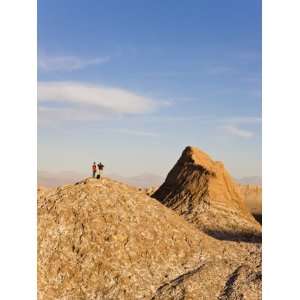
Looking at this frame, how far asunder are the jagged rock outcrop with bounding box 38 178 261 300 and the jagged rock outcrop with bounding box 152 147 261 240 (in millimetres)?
5507

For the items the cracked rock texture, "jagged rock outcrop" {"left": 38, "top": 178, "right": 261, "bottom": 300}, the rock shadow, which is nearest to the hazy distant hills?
"jagged rock outcrop" {"left": 38, "top": 178, "right": 261, "bottom": 300}

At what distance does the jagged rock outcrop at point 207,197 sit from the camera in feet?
72.8

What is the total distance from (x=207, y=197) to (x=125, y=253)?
1083 centimetres

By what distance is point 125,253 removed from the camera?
46.8 ft

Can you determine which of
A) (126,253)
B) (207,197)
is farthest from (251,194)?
(126,253)

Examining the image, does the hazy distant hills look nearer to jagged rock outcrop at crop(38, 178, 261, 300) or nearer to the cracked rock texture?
jagged rock outcrop at crop(38, 178, 261, 300)

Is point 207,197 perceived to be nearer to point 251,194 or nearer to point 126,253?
point 126,253

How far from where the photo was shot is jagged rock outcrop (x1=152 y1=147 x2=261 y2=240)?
22188 mm

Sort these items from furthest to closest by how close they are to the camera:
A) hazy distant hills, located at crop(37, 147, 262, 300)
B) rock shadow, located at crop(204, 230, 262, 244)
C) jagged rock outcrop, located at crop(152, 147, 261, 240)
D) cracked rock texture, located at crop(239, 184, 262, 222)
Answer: cracked rock texture, located at crop(239, 184, 262, 222)
jagged rock outcrop, located at crop(152, 147, 261, 240)
rock shadow, located at crop(204, 230, 262, 244)
hazy distant hills, located at crop(37, 147, 262, 300)

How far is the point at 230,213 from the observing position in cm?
2408

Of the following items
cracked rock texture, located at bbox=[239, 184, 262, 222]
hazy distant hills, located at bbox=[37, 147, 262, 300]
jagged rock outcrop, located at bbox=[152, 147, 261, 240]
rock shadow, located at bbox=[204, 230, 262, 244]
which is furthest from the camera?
cracked rock texture, located at bbox=[239, 184, 262, 222]

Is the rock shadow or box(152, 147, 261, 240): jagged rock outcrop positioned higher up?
box(152, 147, 261, 240): jagged rock outcrop
